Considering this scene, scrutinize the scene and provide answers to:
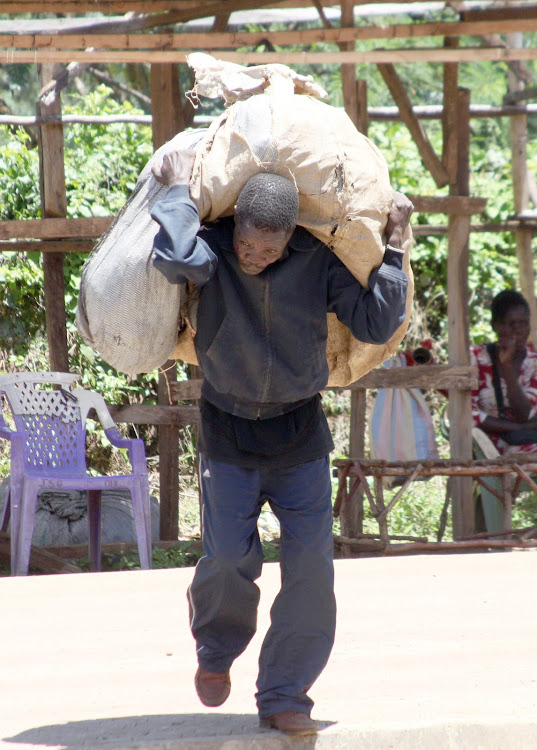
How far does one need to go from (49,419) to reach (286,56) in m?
2.27

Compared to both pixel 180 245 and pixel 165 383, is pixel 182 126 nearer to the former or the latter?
pixel 165 383

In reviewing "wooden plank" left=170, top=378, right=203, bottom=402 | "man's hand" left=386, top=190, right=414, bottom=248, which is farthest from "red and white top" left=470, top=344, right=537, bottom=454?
"man's hand" left=386, top=190, right=414, bottom=248

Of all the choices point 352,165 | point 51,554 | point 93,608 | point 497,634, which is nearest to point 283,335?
point 352,165

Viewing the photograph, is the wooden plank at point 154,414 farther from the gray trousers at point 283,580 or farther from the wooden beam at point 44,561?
the gray trousers at point 283,580

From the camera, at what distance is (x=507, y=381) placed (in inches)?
241

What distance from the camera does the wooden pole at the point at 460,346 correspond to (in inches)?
227

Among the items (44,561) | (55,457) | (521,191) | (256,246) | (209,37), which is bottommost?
(44,561)

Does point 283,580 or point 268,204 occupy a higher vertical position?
point 268,204

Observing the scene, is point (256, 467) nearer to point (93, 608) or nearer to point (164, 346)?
point (164, 346)

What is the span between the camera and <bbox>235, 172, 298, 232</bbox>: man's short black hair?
238 centimetres

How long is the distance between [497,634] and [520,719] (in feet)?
3.28

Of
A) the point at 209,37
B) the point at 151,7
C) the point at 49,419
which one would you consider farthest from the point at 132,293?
the point at 151,7

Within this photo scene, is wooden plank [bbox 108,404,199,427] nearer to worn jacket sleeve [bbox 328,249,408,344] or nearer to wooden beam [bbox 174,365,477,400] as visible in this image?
wooden beam [bbox 174,365,477,400]

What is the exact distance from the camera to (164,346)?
2693 millimetres
